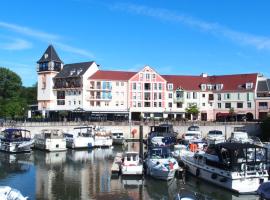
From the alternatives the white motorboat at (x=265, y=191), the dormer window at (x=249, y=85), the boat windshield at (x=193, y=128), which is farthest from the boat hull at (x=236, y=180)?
the dormer window at (x=249, y=85)

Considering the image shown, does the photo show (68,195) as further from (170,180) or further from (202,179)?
(202,179)

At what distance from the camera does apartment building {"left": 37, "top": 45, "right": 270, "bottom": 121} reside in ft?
331

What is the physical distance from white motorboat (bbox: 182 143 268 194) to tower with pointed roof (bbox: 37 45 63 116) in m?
67.8

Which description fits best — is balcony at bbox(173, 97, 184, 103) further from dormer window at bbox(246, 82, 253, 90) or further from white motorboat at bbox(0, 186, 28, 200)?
white motorboat at bbox(0, 186, 28, 200)

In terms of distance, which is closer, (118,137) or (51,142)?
(51,142)

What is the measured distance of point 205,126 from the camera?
87125mm

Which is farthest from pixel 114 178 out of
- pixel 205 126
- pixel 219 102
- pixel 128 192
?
pixel 219 102

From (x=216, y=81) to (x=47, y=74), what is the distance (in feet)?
134

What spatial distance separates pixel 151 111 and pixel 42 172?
5713cm

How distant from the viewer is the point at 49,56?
107m

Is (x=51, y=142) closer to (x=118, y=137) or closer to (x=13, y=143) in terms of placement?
(x=13, y=143)

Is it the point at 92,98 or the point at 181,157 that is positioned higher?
the point at 92,98

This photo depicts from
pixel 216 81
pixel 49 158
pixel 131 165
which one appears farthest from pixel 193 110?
pixel 131 165

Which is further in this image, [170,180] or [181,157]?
[181,157]
